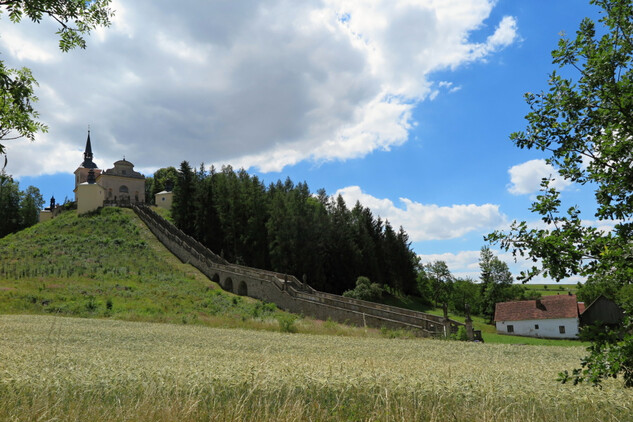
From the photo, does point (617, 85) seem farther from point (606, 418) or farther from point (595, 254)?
point (606, 418)

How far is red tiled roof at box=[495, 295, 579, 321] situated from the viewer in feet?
181

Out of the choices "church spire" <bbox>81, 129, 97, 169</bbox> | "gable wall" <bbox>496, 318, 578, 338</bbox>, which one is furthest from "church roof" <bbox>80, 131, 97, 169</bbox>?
"gable wall" <bbox>496, 318, 578, 338</bbox>

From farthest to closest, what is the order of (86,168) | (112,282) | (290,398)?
(86,168)
(112,282)
(290,398)

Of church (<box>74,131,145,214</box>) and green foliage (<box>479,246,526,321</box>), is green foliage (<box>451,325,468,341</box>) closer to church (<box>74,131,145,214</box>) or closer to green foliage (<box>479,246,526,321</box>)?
green foliage (<box>479,246,526,321</box>)

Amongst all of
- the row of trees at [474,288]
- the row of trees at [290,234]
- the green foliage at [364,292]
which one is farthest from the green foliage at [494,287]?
the green foliage at [364,292]

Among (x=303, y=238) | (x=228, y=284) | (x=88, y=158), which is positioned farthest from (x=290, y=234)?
(x=88, y=158)

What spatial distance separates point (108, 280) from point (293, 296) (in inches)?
727

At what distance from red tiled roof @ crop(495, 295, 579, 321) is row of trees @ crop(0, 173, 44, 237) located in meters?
90.1

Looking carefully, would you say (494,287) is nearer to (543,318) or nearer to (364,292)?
(543,318)

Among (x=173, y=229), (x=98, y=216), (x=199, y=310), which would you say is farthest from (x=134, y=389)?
(x=98, y=216)

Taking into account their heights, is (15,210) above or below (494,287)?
above

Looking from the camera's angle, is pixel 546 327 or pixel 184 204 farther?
pixel 184 204

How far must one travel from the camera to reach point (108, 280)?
1626 inches

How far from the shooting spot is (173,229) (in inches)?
2552
